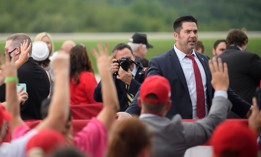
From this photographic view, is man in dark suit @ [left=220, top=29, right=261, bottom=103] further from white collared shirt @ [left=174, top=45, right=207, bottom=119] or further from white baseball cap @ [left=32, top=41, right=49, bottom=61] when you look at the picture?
white baseball cap @ [left=32, top=41, right=49, bottom=61]

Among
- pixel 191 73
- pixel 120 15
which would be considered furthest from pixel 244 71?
pixel 120 15

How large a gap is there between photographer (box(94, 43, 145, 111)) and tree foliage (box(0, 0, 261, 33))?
134 ft

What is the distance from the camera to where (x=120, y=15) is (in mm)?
→ 56969

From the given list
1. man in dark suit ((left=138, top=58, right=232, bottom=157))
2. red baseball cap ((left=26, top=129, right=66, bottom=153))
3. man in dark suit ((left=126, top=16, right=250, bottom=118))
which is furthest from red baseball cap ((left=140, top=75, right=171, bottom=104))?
man in dark suit ((left=126, top=16, right=250, bottom=118))

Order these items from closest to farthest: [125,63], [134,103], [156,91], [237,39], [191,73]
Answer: [156,91]
[191,73]
[134,103]
[125,63]
[237,39]

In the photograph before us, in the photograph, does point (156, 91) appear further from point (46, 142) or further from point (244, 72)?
point (244, 72)

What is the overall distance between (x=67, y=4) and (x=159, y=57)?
5039 centimetres

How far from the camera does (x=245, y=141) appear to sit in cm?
525

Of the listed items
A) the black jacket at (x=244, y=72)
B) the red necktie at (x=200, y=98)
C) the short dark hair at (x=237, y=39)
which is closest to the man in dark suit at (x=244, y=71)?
the black jacket at (x=244, y=72)

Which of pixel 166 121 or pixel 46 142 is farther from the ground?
pixel 46 142

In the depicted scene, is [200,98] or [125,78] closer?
[200,98]

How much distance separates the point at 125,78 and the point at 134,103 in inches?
66.9

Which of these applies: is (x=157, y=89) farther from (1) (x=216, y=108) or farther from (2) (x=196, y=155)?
(2) (x=196, y=155)

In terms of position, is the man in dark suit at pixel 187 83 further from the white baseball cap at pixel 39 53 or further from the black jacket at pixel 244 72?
the white baseball cap at pixel 39 53
